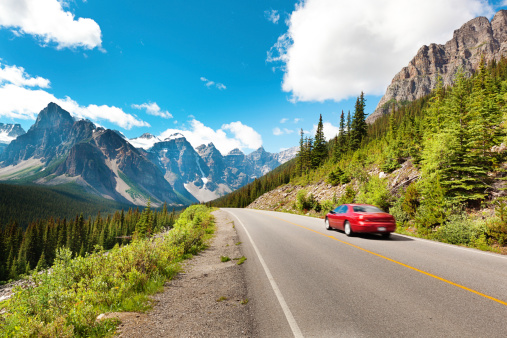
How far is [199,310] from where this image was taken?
14.5ft

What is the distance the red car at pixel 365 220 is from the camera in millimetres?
10562

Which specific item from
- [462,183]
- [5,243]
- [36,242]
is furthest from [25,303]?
[36,242]

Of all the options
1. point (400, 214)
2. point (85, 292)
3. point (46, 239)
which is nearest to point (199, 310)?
point (85, 292)

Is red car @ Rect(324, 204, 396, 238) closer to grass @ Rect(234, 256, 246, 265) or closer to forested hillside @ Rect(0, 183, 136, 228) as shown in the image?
grass @ Rect(234, 256, 246, 265)

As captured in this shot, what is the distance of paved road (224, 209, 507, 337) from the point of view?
135 inches

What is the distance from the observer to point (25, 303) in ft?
13.3

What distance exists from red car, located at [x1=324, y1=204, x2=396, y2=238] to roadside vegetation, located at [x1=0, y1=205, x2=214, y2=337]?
27.2ft

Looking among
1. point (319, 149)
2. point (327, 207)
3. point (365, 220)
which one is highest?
point (319, 149)

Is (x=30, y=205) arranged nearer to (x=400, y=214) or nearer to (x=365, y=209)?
(x=365, y=209)

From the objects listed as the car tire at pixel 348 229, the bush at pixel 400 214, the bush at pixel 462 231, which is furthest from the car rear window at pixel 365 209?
the bush at pixel 400 214

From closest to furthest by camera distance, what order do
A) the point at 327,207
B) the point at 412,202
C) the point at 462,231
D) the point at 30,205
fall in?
the point at 462,231
the point at 412,202
the point at 327,207
the point at 30,205

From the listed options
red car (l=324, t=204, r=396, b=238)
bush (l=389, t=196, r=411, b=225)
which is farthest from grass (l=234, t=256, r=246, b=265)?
bush (l=389, t=196, r=411, b=225)

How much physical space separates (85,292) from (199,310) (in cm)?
228

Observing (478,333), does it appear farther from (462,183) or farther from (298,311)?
(462,183)
